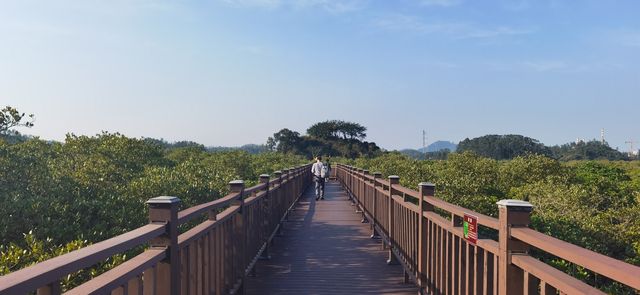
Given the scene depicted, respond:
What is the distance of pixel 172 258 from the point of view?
2.66m

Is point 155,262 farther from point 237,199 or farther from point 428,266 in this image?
point 428,266

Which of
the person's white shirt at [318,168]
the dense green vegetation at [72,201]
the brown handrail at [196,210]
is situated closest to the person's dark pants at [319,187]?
the person's white shirt at [318,168]

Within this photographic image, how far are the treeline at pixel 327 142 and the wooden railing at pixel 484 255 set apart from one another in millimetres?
66128

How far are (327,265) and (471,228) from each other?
3745 mm

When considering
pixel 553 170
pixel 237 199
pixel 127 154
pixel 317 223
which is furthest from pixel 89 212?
pixel 553 170

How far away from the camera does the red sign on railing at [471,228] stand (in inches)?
117

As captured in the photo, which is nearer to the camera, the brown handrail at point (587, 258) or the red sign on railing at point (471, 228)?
the brown handrail at point (587, 258)

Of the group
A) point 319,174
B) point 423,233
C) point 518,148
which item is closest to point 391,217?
point 423,233

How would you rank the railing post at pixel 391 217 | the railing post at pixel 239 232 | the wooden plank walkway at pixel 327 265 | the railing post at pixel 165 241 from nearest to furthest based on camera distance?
the railing post at pixel 165 241 → the railing post at pixel 239 232 → the wooden plank walkway at pixel 327 265 → the railing post at pixel 391 217

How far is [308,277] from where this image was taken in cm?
592

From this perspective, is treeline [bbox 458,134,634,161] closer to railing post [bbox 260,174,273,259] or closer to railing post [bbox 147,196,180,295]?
railing post [bbox 260,174,273,259]

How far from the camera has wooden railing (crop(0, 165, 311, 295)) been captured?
1.60m

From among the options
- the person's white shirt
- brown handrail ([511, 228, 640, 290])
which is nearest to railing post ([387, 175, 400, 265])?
brown handrail ([511, 228, 640, 290])

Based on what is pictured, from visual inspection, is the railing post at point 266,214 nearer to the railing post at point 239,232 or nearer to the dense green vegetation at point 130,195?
the dense green vegetation at point 130,195
